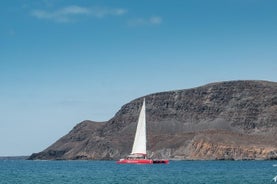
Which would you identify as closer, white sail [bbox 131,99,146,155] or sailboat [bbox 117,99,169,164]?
white sail [bbox 131,99,146,155]

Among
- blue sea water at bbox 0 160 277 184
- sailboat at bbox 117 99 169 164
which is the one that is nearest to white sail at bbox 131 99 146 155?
sailboat at bbox 117 99 169 164

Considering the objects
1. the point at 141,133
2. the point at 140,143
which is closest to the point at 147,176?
the point at 141,133

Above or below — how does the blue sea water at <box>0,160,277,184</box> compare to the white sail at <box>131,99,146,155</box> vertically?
below

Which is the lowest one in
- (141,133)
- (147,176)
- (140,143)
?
(147,176)

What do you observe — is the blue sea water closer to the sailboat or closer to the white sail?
the white sail

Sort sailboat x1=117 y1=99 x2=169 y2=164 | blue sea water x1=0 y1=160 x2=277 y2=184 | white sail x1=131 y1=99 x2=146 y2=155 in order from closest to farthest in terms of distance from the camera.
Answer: blue sea water x1=0 y1=160 x2=277 y2=184
white sail x1=131 y1=99 x2=146 y2=155
sailboat x1=117 y1=99 x2=169 y2=164

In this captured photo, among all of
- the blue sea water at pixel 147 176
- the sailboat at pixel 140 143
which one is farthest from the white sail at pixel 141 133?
the blue sea water at pixel 147 176

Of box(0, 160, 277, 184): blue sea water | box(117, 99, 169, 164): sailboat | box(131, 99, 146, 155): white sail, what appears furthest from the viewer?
box(117, 99, 169, 164): sailboat

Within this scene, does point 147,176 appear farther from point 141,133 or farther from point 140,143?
point 140,143

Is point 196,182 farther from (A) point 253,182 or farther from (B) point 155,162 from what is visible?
(B) point 155,162

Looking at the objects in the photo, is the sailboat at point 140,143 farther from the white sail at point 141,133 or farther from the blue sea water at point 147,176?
the blue sea water at point 147,176

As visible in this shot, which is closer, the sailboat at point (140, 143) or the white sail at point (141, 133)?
the white sail at point (141, 133)

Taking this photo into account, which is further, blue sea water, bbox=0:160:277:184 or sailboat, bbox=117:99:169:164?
sailboat, bbox=117:99:169:164

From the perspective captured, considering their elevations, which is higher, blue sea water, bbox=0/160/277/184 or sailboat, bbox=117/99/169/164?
sailboat, bbox=117/99/169/164
